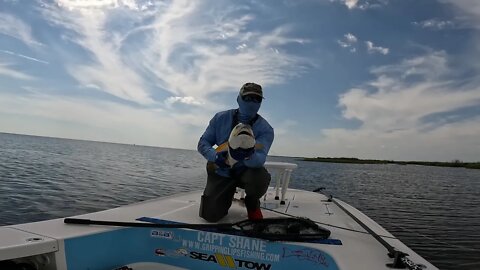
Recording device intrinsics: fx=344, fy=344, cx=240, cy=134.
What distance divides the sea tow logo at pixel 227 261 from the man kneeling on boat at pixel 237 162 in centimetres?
53

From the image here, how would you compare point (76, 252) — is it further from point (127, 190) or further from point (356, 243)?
point (127, 190)

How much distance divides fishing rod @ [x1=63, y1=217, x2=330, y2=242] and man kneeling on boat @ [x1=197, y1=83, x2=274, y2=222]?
0.51 m

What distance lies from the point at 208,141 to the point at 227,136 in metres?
0.26

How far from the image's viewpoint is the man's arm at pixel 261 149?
370cm

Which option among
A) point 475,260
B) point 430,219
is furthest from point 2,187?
point 430,219

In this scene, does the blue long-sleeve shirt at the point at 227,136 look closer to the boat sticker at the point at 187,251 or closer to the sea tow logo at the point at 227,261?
the boat sticker at the point at 187,251

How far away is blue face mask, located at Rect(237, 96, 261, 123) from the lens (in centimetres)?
388

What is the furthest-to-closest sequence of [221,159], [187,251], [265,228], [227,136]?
[227,136] < [221,159] < [187,251] < [265,228]

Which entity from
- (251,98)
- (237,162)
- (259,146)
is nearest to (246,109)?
(251,98)

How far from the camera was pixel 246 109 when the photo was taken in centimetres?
393

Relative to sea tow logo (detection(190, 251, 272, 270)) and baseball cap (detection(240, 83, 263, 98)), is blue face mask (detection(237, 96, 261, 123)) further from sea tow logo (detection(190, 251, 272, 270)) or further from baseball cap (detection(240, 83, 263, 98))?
sea tow logo (detection(190, 251, 272, 270))

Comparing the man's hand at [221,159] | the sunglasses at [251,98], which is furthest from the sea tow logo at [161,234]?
the sunglasses at [251,98]

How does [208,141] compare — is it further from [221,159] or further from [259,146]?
[259,146]

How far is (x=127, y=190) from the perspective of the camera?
1730cm
